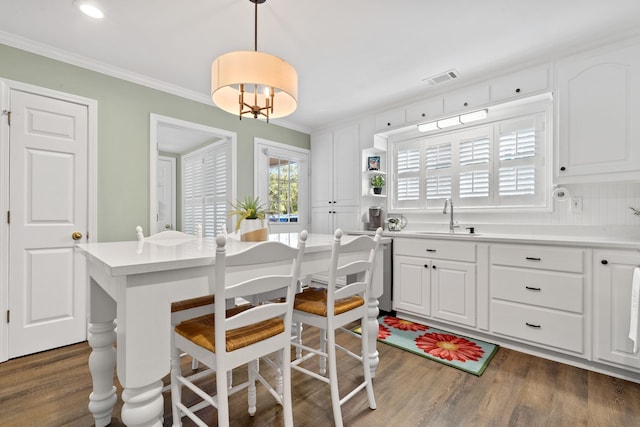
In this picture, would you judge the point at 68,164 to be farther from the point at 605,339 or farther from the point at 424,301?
the point at 605,339

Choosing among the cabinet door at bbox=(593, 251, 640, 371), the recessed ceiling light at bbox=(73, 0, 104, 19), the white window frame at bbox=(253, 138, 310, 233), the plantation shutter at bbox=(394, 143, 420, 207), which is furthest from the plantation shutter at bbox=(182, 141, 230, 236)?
the cabinet door at bbox=(593, 251, 640, 371)

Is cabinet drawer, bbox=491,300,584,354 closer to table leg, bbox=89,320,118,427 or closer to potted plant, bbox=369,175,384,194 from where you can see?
potted plant, bbox=369,175,384,194

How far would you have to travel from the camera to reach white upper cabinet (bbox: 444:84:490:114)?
299cm

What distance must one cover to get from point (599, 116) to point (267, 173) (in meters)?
3.43

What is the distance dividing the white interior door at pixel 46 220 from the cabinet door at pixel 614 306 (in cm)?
407

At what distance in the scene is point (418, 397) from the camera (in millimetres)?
1860

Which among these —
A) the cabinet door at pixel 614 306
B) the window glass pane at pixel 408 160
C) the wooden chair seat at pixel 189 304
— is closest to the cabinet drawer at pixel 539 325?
the cabinet door at pixel 614 306

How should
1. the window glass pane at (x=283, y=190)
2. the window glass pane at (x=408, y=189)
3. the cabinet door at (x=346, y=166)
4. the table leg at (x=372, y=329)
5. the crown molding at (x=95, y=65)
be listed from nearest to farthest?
the table leg at (x=372, y=329) < the crown molding at (x=95, y=65) < the window glass pane at (x=408, y=189) < the cabinet door at (x=346, y=166) < the window glass pane at (x=283, y=190)

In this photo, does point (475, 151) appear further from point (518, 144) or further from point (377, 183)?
point (377, 183)

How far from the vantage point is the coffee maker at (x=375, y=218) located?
12.7 feet

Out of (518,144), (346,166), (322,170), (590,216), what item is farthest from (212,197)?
(590,216)

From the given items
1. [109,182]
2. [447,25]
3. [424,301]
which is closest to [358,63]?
[447,25]

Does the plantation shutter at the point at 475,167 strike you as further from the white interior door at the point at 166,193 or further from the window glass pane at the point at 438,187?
the white interior door at the point at 166,193

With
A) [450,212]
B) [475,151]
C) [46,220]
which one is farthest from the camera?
[450,212]
